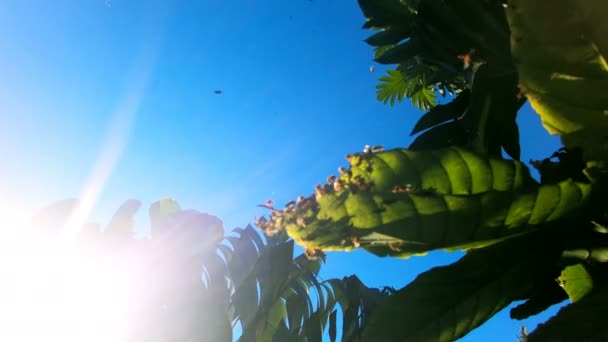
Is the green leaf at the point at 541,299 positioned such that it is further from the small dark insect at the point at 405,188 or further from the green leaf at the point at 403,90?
the green leaf at the point at 403,90

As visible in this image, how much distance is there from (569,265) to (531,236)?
0.10 meters

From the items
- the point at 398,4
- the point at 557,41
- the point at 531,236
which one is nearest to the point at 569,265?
the point at 531,236

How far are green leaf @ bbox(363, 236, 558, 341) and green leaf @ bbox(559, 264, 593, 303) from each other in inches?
2.8

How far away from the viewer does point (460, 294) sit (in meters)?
0.99

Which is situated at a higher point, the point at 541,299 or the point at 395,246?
the point at 395,246

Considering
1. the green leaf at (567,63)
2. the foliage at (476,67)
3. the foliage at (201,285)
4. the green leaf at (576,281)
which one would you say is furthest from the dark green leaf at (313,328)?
the green leaf at (567,63)

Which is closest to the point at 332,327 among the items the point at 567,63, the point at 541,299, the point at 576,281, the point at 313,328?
the point at 313,328

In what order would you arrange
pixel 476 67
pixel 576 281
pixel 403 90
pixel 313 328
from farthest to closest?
pixel 403 90 → pixel 313 328 → pixel 476 67 → pixel 576 281

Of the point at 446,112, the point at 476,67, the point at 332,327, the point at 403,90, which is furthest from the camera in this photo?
the point at 403,90

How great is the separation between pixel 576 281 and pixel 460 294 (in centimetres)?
26

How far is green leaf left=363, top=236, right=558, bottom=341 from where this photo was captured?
97 cm

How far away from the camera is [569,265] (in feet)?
3.18

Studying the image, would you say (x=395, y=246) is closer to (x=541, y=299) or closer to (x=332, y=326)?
(x=541, y=299)

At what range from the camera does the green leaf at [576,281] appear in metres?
1.02
